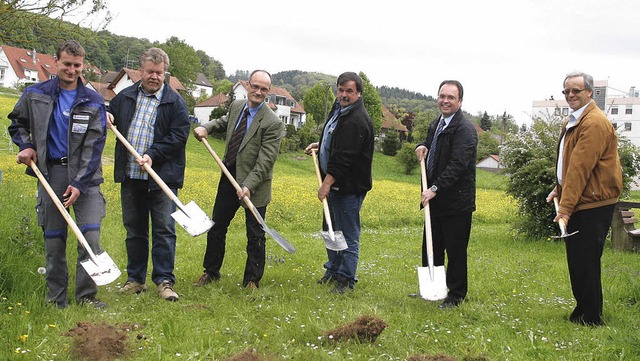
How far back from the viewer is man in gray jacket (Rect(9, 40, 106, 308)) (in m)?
4.63

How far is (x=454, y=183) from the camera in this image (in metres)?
5.38

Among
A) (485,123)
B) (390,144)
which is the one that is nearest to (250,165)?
(390,144)

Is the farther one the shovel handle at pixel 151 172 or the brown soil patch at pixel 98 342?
the shovel handle at pixel 151 172

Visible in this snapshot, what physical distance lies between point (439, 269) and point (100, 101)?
336 cm

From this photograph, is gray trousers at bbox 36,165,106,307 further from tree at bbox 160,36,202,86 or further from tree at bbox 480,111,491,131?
tree at bbox 480,111,491,131

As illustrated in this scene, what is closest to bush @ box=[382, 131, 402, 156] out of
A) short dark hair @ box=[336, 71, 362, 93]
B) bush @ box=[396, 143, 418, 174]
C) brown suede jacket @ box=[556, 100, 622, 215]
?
bush @ box=[396, 143, 418, 174]

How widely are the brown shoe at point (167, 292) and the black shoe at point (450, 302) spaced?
247 cm

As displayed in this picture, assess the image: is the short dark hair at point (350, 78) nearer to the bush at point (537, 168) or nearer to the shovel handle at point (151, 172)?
the shovel handle at point (151, 172)

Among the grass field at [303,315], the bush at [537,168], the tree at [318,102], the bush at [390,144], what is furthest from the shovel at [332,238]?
the tree at [318,102]

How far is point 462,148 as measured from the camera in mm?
5367

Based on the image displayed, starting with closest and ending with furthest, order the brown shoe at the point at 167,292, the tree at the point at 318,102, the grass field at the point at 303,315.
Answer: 1. the grass field at the point at 303,315
2. the brown shoe at the point at 167,292
3. the tree at the point at 318,102

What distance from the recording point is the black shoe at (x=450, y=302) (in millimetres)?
5355

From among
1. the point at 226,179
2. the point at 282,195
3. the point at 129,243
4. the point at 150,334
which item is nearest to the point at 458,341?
the point at 150,334

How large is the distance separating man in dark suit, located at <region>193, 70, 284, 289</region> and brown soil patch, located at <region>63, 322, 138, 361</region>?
2012 millimetres
